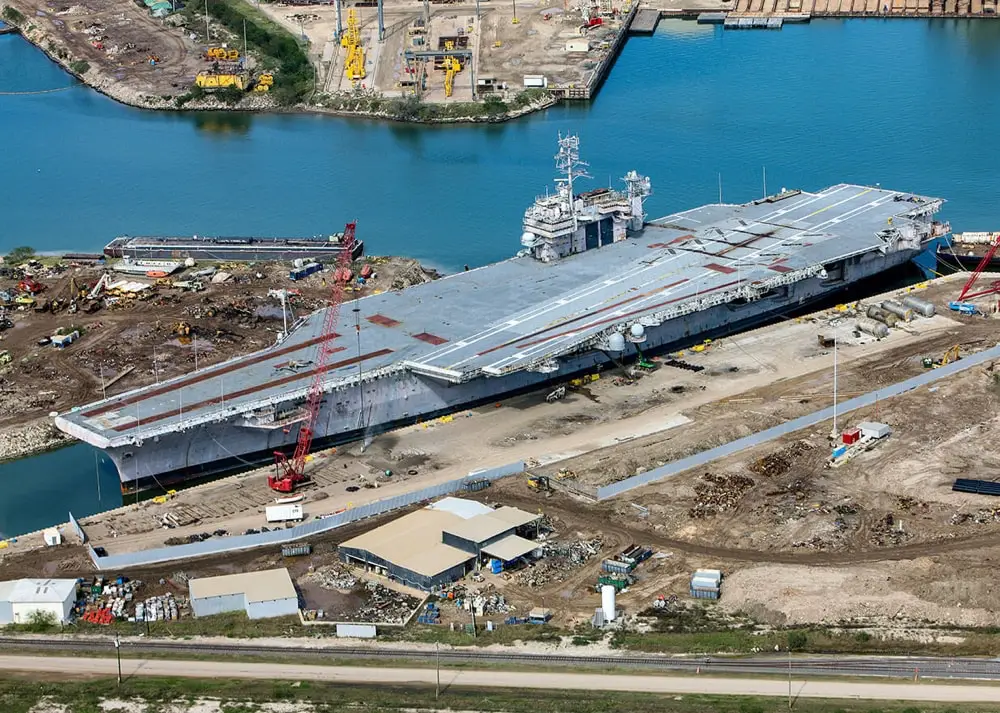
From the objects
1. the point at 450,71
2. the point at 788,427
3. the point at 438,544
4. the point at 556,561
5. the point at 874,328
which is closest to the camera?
the point at 556,561

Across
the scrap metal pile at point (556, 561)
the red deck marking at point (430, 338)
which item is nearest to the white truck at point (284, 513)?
the scrap metal pile at point (556, 561)

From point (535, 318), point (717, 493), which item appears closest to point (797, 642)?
point (717, 493)

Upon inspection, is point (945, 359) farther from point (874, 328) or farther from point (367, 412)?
point (367, 412)

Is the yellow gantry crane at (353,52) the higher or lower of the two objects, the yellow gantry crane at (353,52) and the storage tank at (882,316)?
the higher

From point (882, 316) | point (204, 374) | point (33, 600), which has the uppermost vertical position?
point (204, 374)

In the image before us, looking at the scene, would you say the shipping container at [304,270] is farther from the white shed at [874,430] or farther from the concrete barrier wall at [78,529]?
the white shed at [874,430]

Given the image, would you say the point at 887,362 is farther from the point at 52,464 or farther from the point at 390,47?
the point at 390,47
